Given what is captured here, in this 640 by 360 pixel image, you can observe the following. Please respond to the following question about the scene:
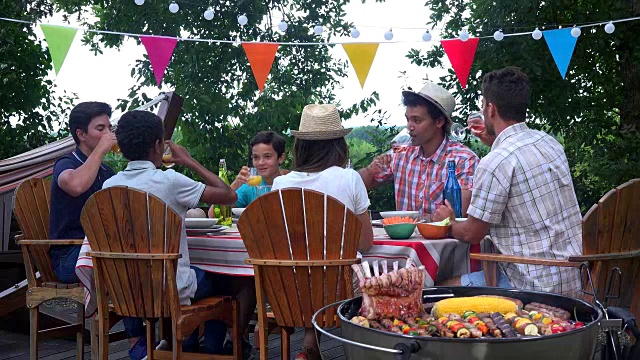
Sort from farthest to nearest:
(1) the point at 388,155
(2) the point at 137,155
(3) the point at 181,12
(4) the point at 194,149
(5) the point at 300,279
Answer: (4) the point at 194,149, (3) the point at 181,12, (1) the point at 388,155, (2) the point at 137,155, (5) the point at 300,279

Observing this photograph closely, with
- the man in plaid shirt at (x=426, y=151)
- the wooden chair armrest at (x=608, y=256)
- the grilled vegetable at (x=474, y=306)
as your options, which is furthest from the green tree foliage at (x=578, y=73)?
the grilled vegetable at (x=474, y=306)

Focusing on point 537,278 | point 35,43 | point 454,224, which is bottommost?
point 537,278

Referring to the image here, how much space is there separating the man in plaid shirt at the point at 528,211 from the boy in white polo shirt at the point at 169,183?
1.02 m

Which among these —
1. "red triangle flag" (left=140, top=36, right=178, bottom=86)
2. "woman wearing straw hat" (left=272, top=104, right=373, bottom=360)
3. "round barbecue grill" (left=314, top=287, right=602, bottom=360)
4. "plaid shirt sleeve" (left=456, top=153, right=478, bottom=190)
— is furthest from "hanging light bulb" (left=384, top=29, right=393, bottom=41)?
"round barbecue grill" (left=314, top=287, right=602, bottom=360)

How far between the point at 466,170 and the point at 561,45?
228cm

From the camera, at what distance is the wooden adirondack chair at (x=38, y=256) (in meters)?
3.39

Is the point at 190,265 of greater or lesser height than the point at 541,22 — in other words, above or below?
below

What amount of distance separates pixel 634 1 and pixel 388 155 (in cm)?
405

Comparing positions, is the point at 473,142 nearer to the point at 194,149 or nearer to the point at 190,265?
the point at 194,149

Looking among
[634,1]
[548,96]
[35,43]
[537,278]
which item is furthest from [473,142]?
[537,278]

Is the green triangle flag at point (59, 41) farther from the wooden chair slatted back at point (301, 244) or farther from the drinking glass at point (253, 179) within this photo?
the wooden chair slatted back at point (301, 244)

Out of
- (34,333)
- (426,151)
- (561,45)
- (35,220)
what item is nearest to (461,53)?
(561,45)

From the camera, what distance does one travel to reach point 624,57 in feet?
23.5

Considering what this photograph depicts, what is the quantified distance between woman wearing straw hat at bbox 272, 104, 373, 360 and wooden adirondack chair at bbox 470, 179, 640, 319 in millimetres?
461
